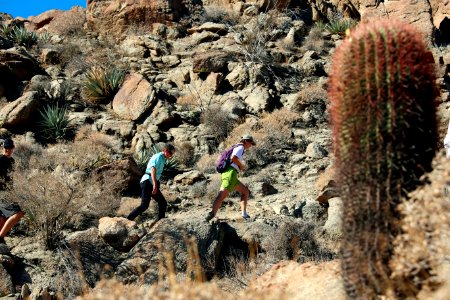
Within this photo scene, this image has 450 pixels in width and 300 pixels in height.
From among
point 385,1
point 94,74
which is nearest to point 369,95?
point 94,74

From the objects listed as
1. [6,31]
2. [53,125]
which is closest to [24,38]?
[6,31]

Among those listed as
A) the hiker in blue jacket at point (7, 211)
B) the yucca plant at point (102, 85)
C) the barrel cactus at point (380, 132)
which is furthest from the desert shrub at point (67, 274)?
the yucca plant at point (102, 85)

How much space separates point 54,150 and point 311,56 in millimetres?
9479

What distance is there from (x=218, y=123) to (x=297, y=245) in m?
7.43

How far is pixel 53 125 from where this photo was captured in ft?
47.9

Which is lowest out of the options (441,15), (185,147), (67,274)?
(67,274)

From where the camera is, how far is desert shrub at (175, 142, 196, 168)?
14055 mm

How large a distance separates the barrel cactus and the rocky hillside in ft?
0.65

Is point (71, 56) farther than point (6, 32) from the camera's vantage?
No

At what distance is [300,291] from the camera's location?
14.1ft

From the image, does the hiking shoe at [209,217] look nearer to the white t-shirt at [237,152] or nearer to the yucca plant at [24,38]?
the white t-shirt at [237,152]

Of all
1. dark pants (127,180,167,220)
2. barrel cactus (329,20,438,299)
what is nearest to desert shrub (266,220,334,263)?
dark pants (127,180,167,220)

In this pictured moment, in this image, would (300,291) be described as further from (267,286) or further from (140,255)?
(140,255)

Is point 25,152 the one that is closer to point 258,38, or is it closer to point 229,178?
point 229,178
